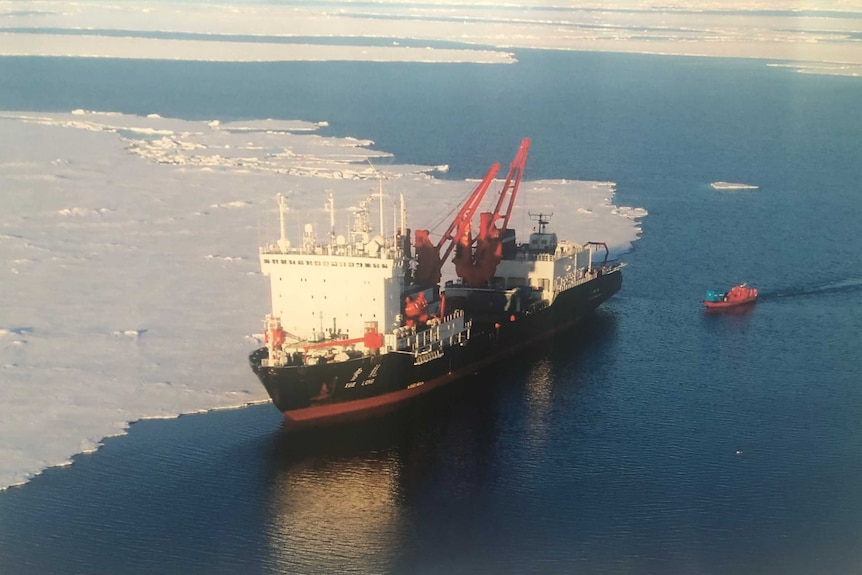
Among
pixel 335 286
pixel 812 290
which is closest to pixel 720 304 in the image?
pixel 812 290

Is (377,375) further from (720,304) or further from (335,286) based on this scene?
(720,304)

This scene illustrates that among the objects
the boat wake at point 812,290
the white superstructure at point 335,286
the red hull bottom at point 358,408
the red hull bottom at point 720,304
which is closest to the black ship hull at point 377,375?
the red hull bottom at point 358,408

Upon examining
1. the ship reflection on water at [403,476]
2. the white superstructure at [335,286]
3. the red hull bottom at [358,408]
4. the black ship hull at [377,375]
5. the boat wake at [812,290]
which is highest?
the white superstructure at [335,286]

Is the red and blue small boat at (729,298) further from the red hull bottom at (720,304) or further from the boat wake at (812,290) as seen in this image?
the boat wake at (812,290)

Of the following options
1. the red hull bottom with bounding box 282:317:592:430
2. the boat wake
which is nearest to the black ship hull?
the red hull bottom with bounding box 282:317:592:430

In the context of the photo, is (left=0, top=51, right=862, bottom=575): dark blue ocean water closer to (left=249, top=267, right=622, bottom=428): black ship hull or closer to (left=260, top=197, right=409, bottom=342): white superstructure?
(left=249, top=267, right=622, bottom=428): black ship hull

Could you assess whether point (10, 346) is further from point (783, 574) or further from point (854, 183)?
point (854, 183)
